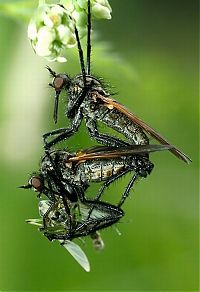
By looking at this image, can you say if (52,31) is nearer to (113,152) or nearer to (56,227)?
(113,152)

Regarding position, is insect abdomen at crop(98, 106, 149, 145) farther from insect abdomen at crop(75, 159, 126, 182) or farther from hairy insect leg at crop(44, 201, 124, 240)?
hairy insect leg at crop(44, 201, 124, 240)

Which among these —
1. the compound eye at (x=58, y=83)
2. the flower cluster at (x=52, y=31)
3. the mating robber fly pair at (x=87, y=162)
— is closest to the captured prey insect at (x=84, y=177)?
the mating robber fly pair at (x=87, y=162)

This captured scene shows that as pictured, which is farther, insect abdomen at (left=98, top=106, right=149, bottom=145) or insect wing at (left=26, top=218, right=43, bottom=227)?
insect abdomen at (left=98, top=106, right=149, bottom=145)

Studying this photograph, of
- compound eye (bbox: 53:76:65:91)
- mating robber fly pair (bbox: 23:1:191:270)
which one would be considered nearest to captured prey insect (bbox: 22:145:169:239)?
mating robber fly pair (bbox: 23:1:191:270)

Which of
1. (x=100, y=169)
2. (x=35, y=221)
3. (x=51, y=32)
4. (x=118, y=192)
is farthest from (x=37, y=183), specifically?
(x=118, y=192)

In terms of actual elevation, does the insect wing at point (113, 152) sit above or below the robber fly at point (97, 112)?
below

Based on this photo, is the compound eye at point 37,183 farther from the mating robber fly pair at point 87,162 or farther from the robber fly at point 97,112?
the robber fly at point 97,112

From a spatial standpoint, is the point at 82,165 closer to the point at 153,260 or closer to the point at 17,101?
the point at 17,101
